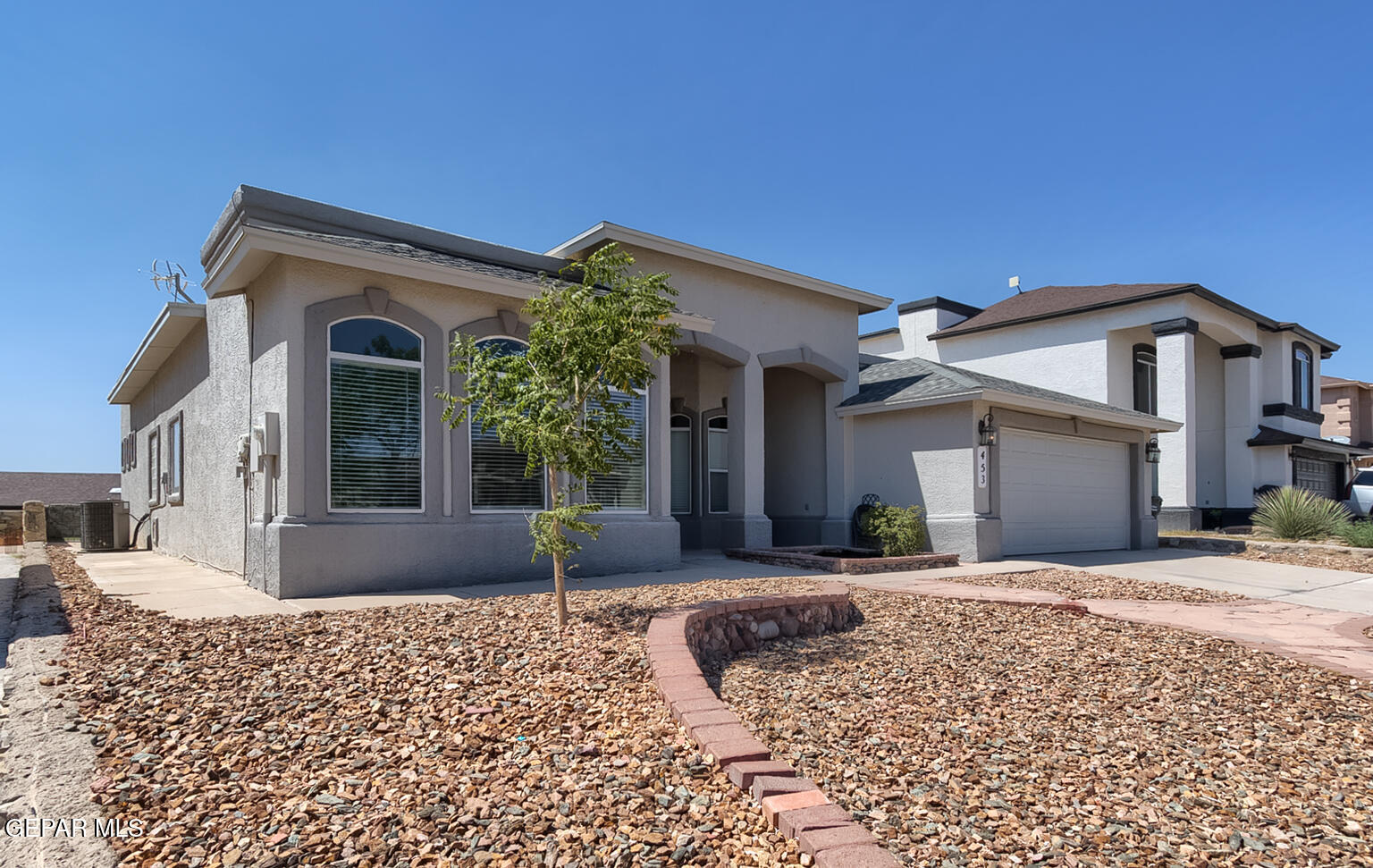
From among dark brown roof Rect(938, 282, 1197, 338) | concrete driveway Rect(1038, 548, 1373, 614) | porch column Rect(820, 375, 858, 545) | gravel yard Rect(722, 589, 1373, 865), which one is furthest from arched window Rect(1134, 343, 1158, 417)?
gravel yard Rect(722, 589, 1373, 865)

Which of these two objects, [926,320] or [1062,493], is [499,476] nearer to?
[1062,493]

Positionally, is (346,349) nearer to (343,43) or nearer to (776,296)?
(343,43)

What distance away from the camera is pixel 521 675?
4.34 m

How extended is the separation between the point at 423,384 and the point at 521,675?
4.60 m

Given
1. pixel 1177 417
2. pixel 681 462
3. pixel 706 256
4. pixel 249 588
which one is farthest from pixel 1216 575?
pixel 249 588

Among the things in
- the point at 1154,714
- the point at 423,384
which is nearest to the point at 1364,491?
the point at 1154,714

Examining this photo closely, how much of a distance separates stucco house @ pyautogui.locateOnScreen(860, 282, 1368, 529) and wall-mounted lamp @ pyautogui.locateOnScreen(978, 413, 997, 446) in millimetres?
8392

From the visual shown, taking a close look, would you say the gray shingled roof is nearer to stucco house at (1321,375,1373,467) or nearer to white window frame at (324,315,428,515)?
white window frame at (324,315,428,515)

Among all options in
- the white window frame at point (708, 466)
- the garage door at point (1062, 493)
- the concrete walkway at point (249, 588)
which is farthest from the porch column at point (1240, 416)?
the concrete walkway at point (249, 588)

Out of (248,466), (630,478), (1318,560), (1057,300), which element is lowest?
(1318,560)

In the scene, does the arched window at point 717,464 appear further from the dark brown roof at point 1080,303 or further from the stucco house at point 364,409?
the dark brown roof at point 1080,303

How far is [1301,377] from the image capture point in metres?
24.2

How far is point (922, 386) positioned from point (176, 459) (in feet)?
40.8

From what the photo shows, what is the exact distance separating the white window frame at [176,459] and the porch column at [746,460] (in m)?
8.55
